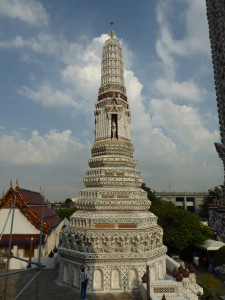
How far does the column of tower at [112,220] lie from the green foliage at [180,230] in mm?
9648

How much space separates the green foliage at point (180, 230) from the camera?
999 inches

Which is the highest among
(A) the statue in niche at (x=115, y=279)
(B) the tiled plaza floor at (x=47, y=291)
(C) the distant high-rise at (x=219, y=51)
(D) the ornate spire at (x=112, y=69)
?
(D) the ornate spire at (x=112, y=69)

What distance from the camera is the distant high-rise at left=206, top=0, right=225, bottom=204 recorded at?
23.4 feet

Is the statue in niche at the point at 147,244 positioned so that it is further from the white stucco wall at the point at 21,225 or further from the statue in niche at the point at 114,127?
the white stucco wall at the point at 21,225

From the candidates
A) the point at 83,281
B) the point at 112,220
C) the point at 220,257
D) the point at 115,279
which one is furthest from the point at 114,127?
the point at 220,257

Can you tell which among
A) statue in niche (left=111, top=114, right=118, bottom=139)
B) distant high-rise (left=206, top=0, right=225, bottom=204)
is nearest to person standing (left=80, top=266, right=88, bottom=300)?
statue in niche (left=111, top=114, right=118, bottom=139)

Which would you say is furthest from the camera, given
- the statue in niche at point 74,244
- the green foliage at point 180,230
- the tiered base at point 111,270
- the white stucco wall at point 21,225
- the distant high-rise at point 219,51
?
the green foliage at point 180,230

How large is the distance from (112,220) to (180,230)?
13141mm

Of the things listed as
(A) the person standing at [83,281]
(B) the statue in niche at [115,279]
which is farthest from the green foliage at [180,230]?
(A) the person standing at [83,281]

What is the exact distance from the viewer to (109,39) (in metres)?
21.3

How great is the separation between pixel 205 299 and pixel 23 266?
12836 mm

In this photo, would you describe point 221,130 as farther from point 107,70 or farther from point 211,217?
point 107,70

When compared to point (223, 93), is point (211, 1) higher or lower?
higher

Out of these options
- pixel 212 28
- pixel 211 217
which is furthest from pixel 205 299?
pixel 212 28
